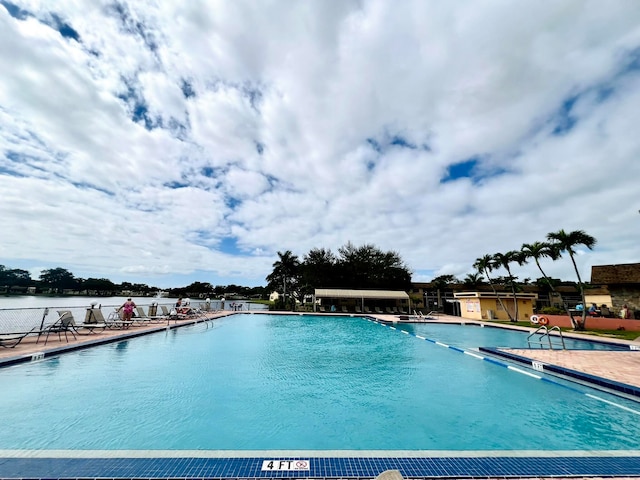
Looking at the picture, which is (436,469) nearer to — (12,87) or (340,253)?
(12,87)

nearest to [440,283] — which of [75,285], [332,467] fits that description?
[332,467]

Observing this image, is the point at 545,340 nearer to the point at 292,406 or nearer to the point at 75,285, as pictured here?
the point at 292,406

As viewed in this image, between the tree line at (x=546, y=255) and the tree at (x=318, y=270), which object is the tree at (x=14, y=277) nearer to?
the tree at (x=318, y=270)

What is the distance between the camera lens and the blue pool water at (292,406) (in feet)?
12.8

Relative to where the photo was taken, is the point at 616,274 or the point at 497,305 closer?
the point at 616,274

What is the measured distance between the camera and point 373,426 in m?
4.44

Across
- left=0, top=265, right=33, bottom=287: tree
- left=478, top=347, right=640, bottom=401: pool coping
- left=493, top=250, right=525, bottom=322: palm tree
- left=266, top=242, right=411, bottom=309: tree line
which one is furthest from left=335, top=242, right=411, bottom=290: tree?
left=0, top=265, right=33, bottom=287: tree

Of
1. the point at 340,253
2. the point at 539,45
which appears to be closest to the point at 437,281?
the point at 340,253

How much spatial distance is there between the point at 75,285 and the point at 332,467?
243 ft

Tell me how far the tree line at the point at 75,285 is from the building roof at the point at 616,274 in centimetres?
6782

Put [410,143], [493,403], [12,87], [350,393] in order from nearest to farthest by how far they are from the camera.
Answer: [493,403] → [350,393] → [12,87] → [410,143]

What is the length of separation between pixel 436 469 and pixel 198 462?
8.29ft

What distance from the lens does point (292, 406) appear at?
5.29m

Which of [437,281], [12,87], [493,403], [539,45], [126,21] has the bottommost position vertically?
[493,403]
